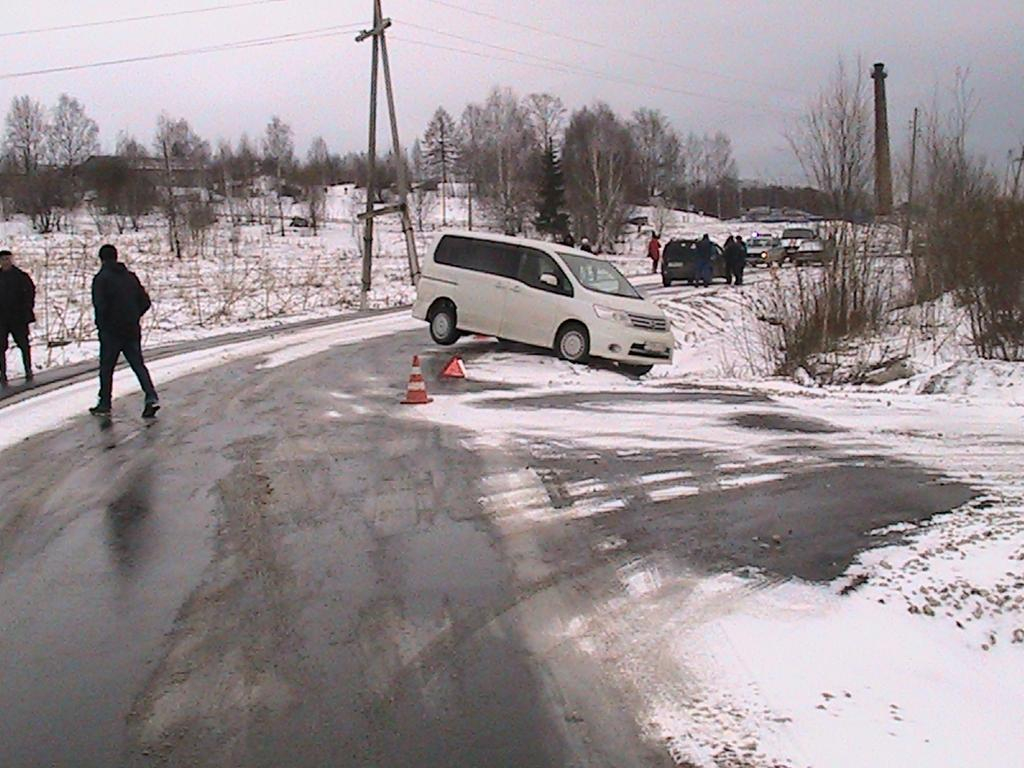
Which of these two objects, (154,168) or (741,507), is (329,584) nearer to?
(741,507)

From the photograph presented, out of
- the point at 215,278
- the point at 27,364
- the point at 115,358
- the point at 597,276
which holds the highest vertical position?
the point at 597,276

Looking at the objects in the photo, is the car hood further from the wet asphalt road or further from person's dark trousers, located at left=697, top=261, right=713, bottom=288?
person's dark trousers, located at left=697, top=261, right=713, bottom=288

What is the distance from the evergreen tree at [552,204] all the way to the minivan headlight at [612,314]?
52830 millimetres

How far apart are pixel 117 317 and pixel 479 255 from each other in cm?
756

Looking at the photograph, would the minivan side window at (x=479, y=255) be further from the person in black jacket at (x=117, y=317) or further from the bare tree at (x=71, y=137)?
the bare tree at (x=71, y=137)

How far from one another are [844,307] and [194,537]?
42.4 feet

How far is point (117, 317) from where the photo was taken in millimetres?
11508

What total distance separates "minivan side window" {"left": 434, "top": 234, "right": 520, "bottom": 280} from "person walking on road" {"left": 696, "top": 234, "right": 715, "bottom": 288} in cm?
1906

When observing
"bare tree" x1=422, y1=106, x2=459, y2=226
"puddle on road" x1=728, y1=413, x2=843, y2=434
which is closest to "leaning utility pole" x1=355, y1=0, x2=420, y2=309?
"puddle on road" x1=728, y1=413, x2=843, y2=434

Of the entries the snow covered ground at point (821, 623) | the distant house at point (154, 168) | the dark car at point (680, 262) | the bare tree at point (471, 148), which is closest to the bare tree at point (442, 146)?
the bare tree at point (471, 148)

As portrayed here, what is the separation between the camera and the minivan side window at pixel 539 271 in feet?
54.8

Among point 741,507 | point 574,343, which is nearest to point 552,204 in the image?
point 574,343

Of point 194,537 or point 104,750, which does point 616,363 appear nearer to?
point 194,537

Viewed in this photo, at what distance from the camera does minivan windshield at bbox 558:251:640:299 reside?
16.8 metres
